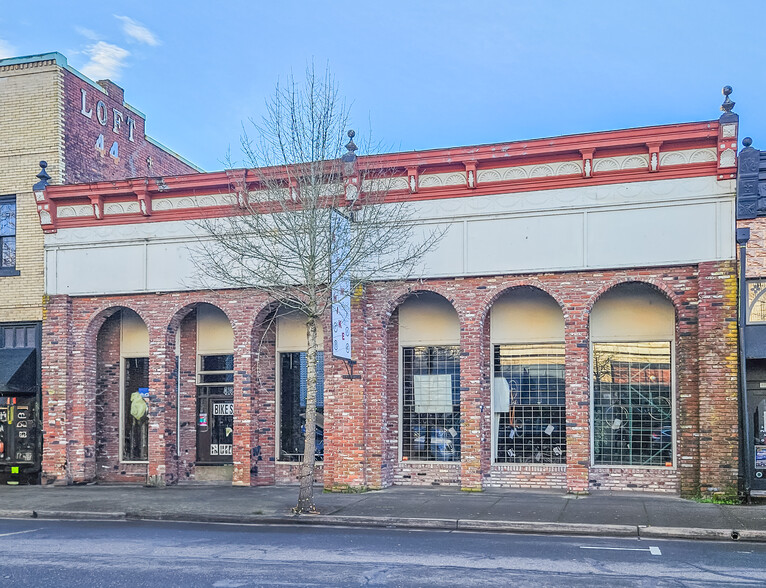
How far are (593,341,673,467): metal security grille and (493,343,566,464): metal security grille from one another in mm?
757

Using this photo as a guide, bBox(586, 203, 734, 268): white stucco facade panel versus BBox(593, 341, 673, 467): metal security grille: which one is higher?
BBox(586, 203, 734, 268): white stucco facade panel

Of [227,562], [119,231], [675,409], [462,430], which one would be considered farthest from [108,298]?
[675,409]

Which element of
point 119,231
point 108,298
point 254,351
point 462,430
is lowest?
point 462,430

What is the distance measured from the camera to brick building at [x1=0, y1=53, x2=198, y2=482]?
68.3ft

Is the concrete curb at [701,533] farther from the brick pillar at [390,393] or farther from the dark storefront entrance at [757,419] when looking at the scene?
the brick pillar at [390,393]

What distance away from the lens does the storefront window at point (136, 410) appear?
21031mm

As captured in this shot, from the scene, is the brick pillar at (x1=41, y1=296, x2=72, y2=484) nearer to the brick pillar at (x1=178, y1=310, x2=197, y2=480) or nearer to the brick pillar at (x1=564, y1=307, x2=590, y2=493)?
the brick pillar at (x1=178, y1=310, x2=197, y2=480)

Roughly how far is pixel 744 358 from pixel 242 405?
34.4ft

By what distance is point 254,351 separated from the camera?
19453 mm

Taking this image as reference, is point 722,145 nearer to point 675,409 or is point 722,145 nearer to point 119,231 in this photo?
point 675,409

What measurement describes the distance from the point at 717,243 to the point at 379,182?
6.80 metres

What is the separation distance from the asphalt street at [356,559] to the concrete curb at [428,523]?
42cm

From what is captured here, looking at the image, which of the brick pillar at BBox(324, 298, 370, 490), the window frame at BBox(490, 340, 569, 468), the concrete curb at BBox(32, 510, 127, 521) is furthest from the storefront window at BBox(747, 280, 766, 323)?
the concrete curb at BBox(32, 510, 127, 521)

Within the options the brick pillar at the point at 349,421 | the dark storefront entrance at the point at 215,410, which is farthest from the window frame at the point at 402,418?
the dark storefront entrance at the point at 215,410
